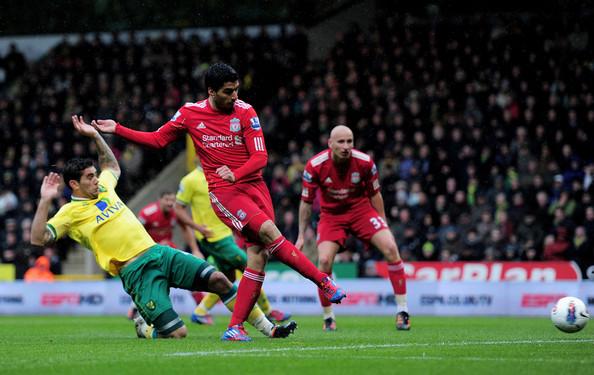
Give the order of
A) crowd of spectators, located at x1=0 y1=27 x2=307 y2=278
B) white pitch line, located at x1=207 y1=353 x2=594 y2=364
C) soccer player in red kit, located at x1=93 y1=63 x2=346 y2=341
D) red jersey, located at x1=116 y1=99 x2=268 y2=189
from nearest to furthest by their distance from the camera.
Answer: white pitch line, located at x1=207 y1=353 x2=594 y2=364
soccer player in red kit, located at x1=93 y1=63 x2=346 y2=341
red jersey, located at x1=116 y1=99 x2=268 y2=189
crowd of spectators, located at x1=0 y1=27 x2=307 y2=278

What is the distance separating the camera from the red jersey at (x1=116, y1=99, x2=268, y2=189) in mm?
9727

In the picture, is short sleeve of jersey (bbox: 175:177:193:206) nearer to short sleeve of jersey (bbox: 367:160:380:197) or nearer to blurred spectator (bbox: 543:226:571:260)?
short sleeve of jersey (bbox: 367:160:380:197)

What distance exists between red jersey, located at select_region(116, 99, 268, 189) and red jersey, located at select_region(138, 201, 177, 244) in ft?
20.2

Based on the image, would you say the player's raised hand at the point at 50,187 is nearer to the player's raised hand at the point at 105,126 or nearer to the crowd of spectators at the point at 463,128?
the player's raised hand at the point at 105,126

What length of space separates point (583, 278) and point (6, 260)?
1371 cm

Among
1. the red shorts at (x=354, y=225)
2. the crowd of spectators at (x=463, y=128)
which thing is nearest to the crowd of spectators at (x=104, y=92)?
the crowd of spectators at (x=463, y=128)

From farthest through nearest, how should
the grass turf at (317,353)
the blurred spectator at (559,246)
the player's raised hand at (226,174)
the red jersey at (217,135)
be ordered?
the blurred spectator at (559,246) → the red jersey at (217,135) → the player's raised hand at (226,174) → the grass turf at (317,353)

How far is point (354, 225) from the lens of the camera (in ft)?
40.5

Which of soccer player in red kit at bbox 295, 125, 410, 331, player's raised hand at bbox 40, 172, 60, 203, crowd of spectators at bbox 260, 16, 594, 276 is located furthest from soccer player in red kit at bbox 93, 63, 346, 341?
crowd of spectators at bbox 260, 16, 594, 276

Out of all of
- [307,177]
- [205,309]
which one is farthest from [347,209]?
[205,309]

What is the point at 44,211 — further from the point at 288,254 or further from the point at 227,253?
the point at 227,253

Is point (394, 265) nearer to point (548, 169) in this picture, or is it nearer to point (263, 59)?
point (548, 169)

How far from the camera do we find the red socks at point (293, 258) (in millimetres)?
9492

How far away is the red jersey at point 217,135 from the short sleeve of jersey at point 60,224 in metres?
1.22
